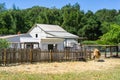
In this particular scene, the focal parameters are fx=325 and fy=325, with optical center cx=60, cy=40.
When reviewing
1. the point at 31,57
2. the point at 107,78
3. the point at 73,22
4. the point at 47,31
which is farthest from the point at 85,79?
the point at 73,22

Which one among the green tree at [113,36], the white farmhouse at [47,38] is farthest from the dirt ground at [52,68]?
the white farmhouse at [47,38]

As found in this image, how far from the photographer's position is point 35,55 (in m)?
32.5

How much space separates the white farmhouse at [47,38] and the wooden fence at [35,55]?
1412 centimetres

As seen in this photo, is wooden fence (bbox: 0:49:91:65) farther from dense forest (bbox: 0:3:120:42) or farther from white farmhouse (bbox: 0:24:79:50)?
dense forest (bbox: 0:3:120:42)

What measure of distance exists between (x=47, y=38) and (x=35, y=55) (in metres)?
25.9

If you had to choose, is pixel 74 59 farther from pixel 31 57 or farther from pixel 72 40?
pixel 72 40

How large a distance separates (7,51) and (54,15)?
2988 inches

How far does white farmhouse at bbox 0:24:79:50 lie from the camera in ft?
173

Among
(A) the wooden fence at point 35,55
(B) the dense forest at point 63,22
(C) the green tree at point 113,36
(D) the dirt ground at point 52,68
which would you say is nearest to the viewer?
(D) the dirt ground at point 52,68

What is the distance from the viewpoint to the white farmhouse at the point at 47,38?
52.8 m

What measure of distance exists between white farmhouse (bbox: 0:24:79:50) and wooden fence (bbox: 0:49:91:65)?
14.1 meters

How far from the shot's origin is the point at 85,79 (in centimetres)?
1764

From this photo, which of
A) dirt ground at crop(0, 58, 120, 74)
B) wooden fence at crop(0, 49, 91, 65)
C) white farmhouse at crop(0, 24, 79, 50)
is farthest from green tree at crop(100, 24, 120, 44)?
dirt ground at crop(0, 58, 120, 74)

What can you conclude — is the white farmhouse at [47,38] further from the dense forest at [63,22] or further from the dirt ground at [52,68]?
the dirt ground at [52,68]
